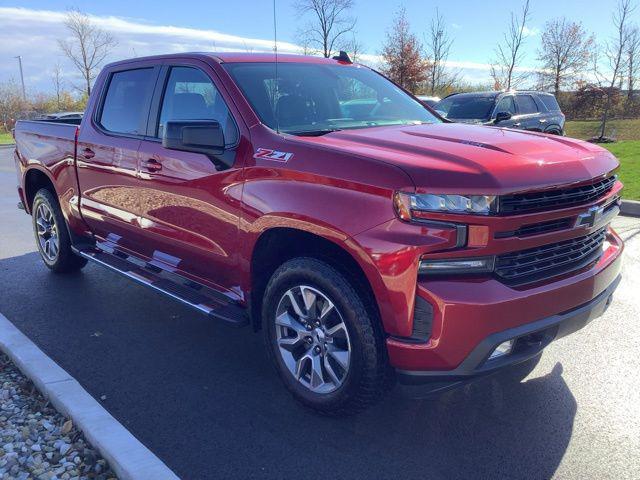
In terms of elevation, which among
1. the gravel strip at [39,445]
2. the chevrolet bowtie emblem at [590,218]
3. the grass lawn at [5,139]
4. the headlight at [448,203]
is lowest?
the grass lawn at [5,139]

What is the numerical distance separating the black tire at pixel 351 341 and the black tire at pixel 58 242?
10.7 ft

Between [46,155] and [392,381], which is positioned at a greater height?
[46,155]

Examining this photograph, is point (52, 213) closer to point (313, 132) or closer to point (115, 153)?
point (115, 153)

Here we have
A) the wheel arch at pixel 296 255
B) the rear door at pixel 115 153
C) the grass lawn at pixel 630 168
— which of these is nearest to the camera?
the wheel arch at pixel 296 255

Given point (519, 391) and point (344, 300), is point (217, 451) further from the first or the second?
point (519, 391)

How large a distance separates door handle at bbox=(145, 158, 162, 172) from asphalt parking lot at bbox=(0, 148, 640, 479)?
1.28 metres

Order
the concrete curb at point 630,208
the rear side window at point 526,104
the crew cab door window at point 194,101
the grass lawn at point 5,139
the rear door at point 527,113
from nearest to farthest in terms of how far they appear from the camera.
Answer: the crew cab door window at point 194,101 < the concrete curb at point 630,208 < the rear door at point 527,113 < the rear side window at point 526,104 < the grass lawn at point 5,139

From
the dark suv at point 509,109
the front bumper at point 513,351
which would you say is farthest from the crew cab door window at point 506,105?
the front bumper at point 513,351

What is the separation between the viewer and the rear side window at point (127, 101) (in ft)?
14.8

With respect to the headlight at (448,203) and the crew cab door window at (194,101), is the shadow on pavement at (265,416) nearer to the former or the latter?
the headlight at (448,203)

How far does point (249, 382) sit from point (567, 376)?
2022mm

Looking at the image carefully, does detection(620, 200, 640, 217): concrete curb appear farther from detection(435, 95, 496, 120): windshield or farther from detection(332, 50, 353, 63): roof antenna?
detection(332, 50, 353, 63): roof antenna

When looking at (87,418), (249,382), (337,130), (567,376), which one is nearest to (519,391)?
(567,376)

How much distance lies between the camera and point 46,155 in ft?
18.6
